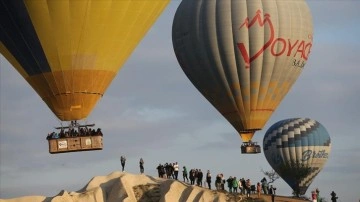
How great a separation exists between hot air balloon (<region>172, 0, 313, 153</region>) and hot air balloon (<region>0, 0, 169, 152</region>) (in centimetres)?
1270

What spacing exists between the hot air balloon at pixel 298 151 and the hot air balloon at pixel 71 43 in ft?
98.6

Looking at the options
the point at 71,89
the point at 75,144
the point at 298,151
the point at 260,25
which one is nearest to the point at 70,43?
the point at 71,89

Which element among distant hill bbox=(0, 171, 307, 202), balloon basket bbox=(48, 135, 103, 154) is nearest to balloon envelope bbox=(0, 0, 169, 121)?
balloon basket bbox=(48, 135, 103, 154)

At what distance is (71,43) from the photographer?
44781mm

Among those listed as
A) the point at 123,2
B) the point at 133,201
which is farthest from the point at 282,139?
the point at 123,2

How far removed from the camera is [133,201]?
160 ft

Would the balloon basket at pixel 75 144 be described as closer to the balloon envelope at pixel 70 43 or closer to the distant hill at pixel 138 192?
the balloon envelope at pixel 70 43

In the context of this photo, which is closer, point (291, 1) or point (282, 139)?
point (291, 1)

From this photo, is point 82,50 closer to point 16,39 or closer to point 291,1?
point 16,39

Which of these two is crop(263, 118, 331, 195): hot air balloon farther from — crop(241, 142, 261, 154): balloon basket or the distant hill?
the distant hill

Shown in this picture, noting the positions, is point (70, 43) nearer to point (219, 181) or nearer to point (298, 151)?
point (219, 181)

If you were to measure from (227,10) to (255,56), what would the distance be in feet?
10.1

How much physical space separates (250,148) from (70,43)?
790 inches

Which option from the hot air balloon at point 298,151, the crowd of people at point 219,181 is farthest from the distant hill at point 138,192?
the hot air balloon at point 298,151
